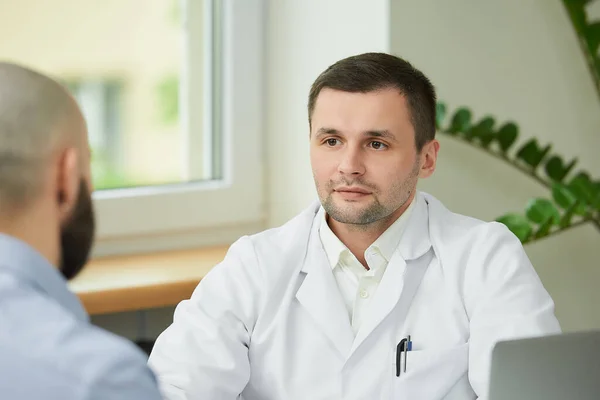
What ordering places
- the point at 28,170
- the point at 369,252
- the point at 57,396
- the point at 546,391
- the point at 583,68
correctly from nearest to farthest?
the point at 57,396 < the point at 28,170 < the point at 546,391 < the point at 369,252 < the point at 583,68

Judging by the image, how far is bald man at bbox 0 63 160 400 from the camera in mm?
910

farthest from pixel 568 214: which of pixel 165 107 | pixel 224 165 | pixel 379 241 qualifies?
pixel 165 107

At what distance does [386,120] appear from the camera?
1.82 metres

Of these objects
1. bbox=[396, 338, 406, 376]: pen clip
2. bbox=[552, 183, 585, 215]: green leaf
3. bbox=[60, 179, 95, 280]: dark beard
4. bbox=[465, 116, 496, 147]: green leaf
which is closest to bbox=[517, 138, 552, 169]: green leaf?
bbox=[465, 116, 496, 147]: green leaf

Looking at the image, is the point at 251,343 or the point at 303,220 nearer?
the point at 251,343

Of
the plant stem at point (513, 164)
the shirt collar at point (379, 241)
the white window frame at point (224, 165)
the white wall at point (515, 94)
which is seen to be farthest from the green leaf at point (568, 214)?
the white window frame at point (224, 165)

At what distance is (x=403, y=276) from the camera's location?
1.81 meters

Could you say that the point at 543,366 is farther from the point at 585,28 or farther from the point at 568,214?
the point at 585,28

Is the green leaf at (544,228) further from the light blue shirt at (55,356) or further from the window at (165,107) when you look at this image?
the light blue shirt at (55,356)

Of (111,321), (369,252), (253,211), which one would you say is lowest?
(111,321)

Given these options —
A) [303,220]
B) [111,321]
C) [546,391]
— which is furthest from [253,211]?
[546,391]

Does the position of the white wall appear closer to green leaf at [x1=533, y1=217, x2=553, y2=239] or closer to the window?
green leaf at [x1=533, y1=217, x2=553, y2=239]

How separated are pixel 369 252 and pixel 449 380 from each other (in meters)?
0.29

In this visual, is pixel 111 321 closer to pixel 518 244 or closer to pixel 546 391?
pixel 518 244
